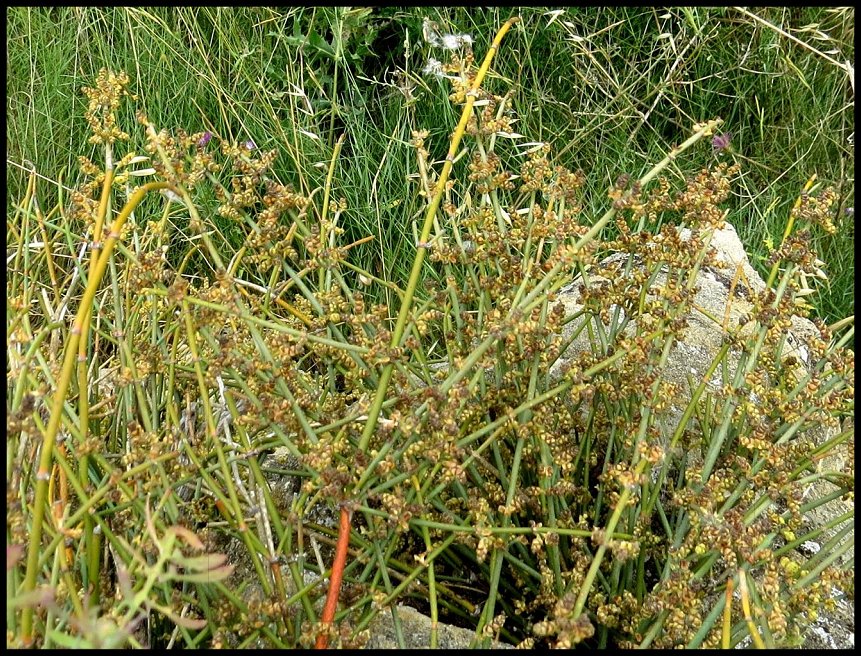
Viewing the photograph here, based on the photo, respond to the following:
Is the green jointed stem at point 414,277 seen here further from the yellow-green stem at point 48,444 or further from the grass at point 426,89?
the grass at point 426,89

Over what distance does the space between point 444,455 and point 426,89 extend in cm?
157

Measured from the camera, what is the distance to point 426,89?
2.35 metres

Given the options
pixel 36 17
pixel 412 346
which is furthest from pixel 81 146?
pixel 412 346

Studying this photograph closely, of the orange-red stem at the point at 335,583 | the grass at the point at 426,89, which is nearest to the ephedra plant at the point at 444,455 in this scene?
the orange-red stem at the point at 335,583

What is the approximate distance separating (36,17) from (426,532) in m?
2.26

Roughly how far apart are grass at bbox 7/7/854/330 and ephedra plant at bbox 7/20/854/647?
1.04 m

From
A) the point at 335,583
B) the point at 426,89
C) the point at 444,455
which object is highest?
the point at 426,89

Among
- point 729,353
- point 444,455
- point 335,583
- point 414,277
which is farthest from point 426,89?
point 335,583

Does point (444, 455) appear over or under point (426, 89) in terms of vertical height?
under

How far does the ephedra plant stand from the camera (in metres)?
0.94

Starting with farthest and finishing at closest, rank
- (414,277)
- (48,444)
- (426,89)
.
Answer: (426,89), (414,277), (48,444)

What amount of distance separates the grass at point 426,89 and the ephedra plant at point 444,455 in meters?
1.04

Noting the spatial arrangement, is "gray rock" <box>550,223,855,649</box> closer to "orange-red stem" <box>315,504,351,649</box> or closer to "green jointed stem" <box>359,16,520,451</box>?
"green jointed stem" <box>359,16,520,451</box>

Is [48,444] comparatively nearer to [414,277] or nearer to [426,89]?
[414,277]
